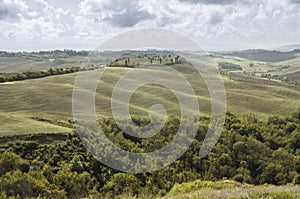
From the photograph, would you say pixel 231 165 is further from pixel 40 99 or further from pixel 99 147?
pixel 40 99

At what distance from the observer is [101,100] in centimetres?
9712

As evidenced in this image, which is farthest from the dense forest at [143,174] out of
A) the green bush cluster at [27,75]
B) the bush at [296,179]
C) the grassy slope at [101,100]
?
the green bush cluster at [27,75]

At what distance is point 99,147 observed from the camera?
44.1 metres

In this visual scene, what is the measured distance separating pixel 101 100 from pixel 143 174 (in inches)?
2287

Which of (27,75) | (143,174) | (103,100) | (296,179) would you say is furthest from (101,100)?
(296,179)

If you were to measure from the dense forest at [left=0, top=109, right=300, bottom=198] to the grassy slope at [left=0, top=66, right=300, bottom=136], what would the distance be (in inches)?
277

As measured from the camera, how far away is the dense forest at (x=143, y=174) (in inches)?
1207

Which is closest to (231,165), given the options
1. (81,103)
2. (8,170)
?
(8,170)

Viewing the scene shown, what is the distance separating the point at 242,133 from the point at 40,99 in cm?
5142

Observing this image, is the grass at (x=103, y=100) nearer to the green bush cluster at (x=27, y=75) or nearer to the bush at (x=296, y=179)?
the green bush cluster at (x=27, y=75)

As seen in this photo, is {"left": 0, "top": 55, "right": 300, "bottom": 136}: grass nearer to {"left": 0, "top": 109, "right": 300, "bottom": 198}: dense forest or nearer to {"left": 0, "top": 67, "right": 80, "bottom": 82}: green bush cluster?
{"left": 0, "top": 67, "right": 80, "bottom": 82}: green bush cluster

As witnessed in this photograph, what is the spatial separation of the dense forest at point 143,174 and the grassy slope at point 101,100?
7.02 m

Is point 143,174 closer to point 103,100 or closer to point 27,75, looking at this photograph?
point 103,100

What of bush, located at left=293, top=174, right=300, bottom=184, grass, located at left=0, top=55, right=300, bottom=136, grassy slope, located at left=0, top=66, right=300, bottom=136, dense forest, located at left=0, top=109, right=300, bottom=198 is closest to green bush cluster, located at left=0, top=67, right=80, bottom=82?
grass, located at left=0, top=55, right=300, bottom=136
